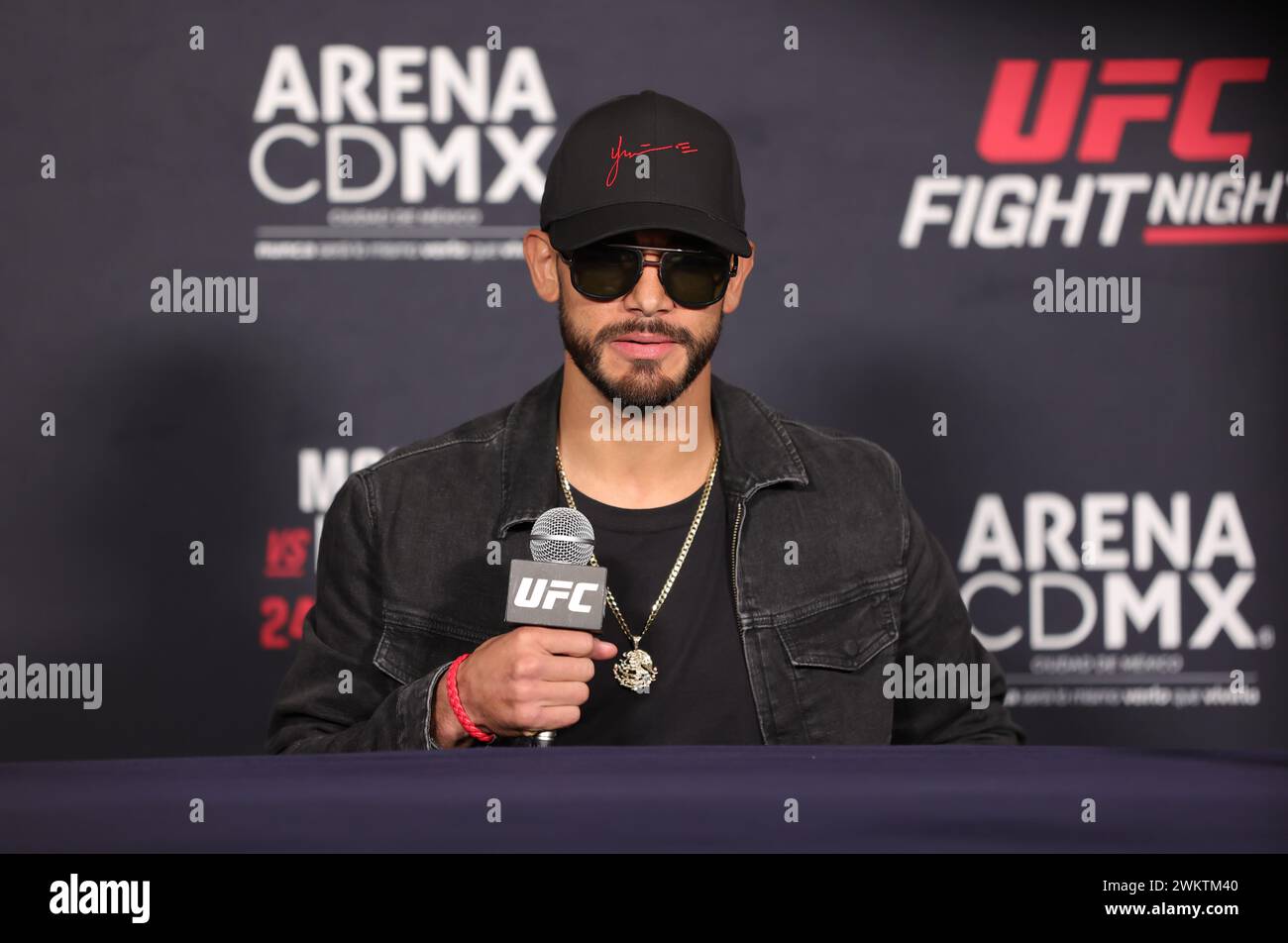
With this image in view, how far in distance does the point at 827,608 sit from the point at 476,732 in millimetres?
749

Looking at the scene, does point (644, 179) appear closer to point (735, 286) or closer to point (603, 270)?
point (603, 270)

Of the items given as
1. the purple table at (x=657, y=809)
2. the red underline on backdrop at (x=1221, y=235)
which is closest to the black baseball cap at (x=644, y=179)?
the purple table at (x=657, y=809)

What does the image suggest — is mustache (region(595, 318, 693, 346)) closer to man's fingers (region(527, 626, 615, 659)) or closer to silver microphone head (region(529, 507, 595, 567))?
silver microphone head (region(529, 507, 595, 567))

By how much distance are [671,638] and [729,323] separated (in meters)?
1.55

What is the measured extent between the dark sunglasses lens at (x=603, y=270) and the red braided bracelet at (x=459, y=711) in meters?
0.64

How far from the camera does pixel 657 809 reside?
0.99 meters

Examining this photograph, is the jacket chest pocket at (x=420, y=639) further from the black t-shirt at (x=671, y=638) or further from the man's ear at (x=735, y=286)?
the man's ear at (x=735, y=286)

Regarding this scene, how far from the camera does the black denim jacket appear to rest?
221 cm

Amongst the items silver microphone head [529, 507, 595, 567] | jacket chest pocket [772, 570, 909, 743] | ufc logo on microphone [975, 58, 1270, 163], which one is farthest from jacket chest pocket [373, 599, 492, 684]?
ufc logo on microphone [975, 58, 1270, 163]

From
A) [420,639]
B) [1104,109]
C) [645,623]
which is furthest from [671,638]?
[1104,109]

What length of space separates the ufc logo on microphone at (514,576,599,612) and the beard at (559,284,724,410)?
64 centimetres

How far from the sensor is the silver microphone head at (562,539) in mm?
1638
